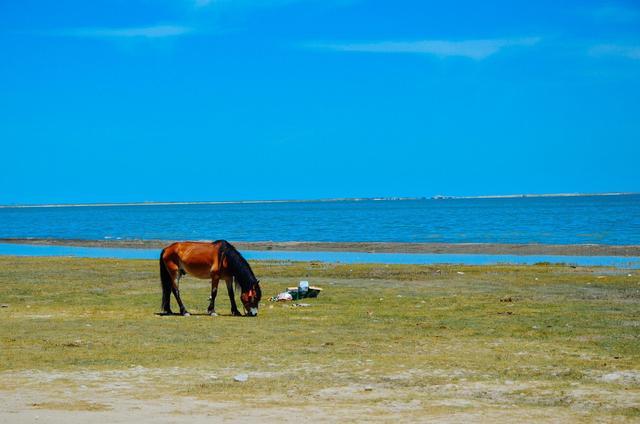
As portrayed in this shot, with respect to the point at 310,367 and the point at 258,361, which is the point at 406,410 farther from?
the point at 258,361

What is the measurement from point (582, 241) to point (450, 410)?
5475 centimetres

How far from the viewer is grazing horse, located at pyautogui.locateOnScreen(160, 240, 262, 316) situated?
20875 mm

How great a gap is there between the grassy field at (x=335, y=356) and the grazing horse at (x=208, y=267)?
0.65 meters

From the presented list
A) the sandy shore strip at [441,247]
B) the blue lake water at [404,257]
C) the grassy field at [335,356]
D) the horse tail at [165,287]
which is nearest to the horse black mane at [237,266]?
the grassy field at [335,356]

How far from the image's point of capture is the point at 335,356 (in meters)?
14.5

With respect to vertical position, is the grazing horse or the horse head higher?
the grazing horse

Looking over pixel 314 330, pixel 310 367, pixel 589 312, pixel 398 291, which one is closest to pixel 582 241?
pixel 398 291

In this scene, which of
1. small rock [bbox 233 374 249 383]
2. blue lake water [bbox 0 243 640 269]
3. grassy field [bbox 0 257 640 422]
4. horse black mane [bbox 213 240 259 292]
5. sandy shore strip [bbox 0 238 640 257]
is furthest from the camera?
sandy shore strip [bbox 0 238 640 257]

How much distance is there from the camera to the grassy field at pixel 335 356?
423 inches

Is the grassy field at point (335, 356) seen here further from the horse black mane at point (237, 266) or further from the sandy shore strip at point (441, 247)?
the sandy shore strip at point (441, 247)

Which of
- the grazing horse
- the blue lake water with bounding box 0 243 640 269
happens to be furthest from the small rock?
the blue lake water with bounding box 0 243 640 269

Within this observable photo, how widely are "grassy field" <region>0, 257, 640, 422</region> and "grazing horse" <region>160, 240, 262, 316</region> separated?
65 cm

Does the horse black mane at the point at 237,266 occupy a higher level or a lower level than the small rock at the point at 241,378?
higher

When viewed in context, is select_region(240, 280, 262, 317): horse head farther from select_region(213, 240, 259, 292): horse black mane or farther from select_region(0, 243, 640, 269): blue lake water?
select_region(0, 243, 640, 269): blue lake water
